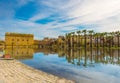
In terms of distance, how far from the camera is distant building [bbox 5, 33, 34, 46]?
130 meters

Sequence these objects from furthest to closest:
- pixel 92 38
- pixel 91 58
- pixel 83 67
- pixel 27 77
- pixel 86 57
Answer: pixel 92 38 → pixel 86 57 → pixel 91 58 → pixel 83 67 → pixel 27 77

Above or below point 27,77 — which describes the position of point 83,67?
below

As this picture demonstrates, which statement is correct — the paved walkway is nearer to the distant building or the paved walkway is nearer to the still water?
the still water

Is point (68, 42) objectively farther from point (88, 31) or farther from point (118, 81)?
point (118, 81)

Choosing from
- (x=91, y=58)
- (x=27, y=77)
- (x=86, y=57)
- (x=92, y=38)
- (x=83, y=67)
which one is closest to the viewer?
(x=27, y=77)

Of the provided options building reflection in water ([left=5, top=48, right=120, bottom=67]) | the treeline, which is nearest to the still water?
building reflection in water ([left=5, top=48, right=120, bottom=67])

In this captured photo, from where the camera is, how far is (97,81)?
54.9ft

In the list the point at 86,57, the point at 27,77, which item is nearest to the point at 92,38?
the point at 86,57

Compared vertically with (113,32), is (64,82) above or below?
below

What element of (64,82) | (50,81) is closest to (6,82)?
(50,81)

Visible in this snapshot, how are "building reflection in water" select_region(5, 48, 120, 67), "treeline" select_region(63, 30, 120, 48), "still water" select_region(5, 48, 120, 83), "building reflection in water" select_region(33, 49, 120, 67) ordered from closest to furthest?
1. "still water" select_region(5, 48, 120, 83)
2. "building reflection in water" select_region(33, 49, 120, 67)
3. "building reflection in water" select_region(5, 48, 120, 67)
4. "treeline" select_region(63, 30, 120, 48)

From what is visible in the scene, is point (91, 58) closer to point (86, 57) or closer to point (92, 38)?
point (86, 57)

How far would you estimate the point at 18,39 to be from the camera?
135 meters

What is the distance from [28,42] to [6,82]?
413 feet
